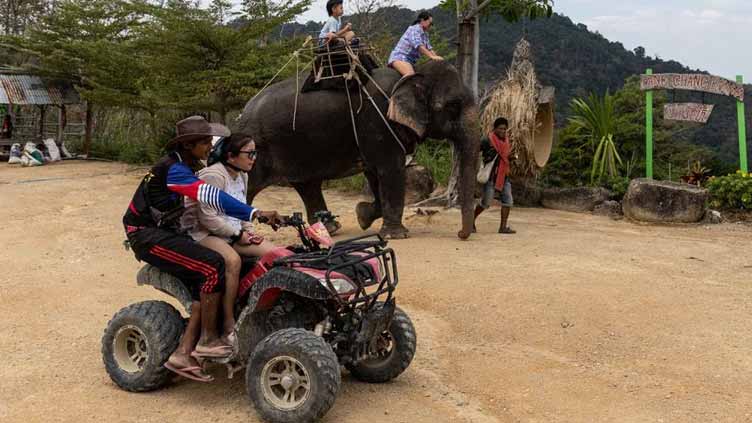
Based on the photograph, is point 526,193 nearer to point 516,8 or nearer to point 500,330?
point 516,8

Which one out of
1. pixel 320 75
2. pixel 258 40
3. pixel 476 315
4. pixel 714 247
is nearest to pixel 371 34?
pixel 258 40

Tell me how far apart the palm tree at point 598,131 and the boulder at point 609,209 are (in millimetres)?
911

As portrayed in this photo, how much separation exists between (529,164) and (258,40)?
7.64 m

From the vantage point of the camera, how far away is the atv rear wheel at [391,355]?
498 cm

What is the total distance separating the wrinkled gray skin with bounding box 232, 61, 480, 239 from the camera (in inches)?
380

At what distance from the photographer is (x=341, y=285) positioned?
4.43 m

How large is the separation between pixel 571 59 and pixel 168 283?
38663mm

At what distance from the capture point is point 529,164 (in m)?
12.5

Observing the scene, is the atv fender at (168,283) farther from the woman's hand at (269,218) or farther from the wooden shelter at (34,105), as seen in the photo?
the wooden shelter at (34,105)

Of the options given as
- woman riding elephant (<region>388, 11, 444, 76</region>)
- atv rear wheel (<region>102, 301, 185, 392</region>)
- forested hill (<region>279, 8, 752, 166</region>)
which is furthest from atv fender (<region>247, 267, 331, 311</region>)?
forested hill (<region>279, 8, 752, 166</region>)

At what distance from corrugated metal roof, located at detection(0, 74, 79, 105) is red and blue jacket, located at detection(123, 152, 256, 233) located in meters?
17.0

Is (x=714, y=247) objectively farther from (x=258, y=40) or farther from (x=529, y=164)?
(x=258, y=40)

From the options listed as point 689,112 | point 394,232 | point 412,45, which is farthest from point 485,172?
point 689,112

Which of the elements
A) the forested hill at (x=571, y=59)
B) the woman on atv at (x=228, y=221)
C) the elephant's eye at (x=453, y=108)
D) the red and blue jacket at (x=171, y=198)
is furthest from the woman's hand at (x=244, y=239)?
the forested hill at (x=571, y=59)
